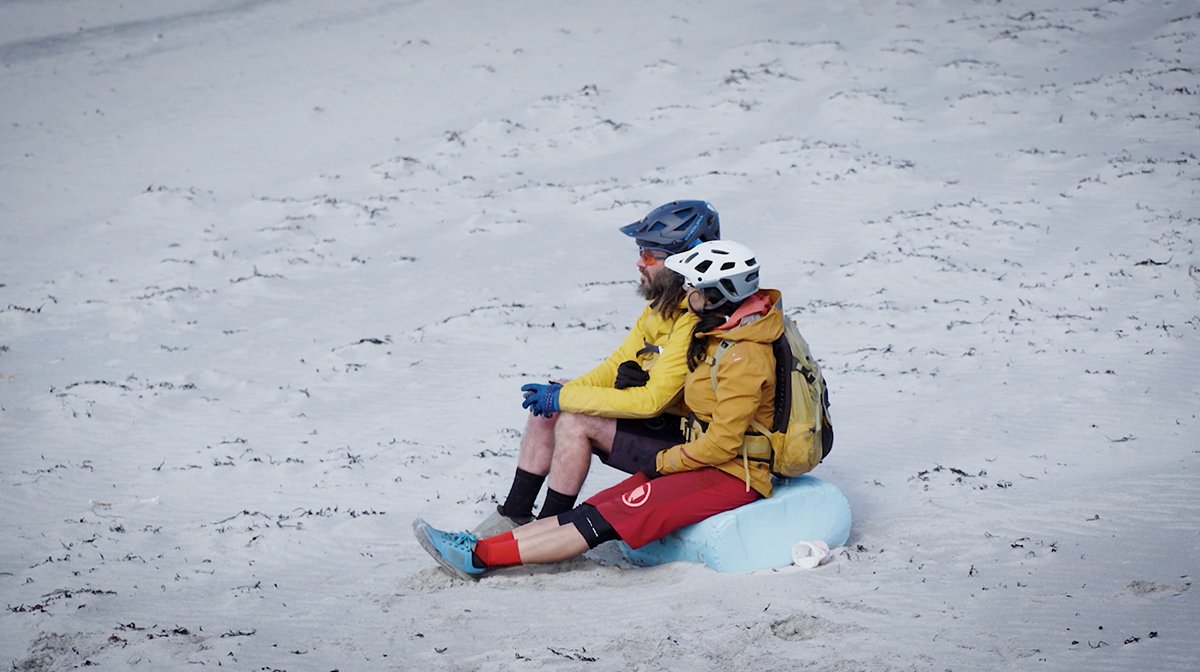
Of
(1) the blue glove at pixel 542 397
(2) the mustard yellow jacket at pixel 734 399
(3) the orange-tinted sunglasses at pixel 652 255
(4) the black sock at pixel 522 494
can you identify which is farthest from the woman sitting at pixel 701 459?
(1) the blue glove at pixel 542 397

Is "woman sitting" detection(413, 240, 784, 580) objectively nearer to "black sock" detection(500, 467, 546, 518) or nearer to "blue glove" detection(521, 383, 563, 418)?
"black sock" detection(500, 467, 546, 518)

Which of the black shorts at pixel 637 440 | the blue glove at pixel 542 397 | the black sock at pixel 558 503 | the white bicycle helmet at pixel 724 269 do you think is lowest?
the black sock at pixel 558 503

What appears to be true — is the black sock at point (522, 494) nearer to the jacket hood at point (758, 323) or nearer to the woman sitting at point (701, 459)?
the woman sitting at point (701, 459)

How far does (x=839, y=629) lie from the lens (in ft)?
16.7

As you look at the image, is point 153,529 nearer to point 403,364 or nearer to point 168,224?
point 403,364

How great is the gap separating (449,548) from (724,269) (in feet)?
6.28

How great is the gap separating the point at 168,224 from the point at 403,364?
570 cm

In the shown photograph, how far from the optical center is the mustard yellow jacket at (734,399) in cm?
570

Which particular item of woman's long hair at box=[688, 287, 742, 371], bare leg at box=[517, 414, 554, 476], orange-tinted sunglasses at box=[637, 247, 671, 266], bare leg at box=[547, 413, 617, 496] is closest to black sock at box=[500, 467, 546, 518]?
bare leg at box=[517, 414, 554, 476]

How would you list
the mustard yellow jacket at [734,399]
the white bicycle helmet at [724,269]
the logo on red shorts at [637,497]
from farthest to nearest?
the logo on red shorts at [637,497]
the white bicycle helmet at [724,269]
the mustard yellow jacket at [734,399]

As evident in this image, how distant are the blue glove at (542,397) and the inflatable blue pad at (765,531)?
0.84 m

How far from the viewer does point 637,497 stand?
593 centimetres

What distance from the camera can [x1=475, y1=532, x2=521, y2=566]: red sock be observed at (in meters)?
5.98

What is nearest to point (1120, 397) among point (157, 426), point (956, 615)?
point (956, 615)
